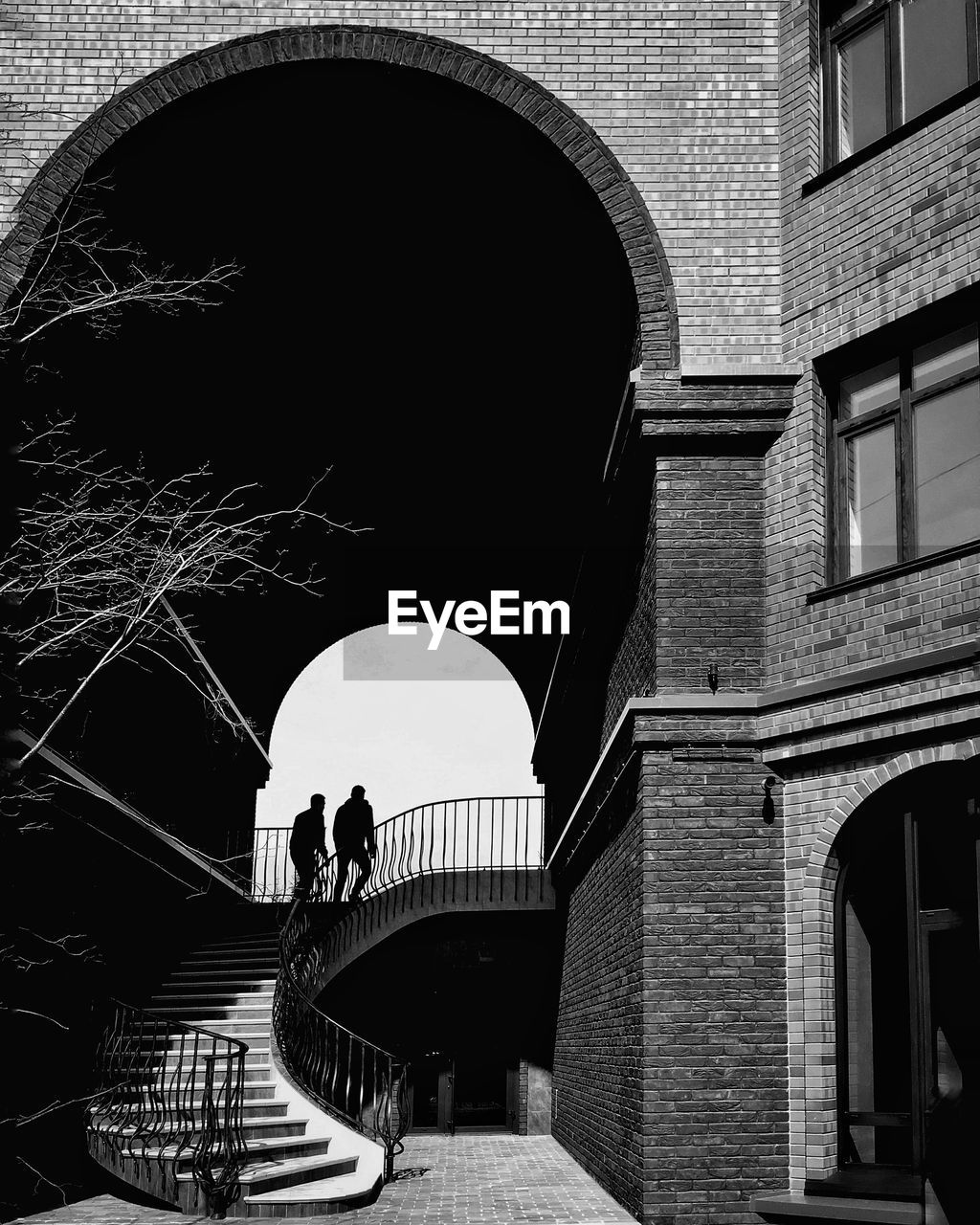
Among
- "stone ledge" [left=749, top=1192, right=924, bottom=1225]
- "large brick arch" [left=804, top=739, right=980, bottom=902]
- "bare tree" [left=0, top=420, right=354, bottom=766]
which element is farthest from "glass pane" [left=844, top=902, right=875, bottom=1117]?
"bare tree" [left=0, top=420, right=354, bottom=766]

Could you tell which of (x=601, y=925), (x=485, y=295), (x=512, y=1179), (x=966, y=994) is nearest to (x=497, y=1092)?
(x=512, y=1179)

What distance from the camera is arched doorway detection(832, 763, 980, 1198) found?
342 inches

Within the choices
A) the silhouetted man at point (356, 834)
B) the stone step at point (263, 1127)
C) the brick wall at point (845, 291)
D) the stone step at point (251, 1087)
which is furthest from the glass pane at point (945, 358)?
the silhouetted man at point (356, 834)

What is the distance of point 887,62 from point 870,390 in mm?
2489

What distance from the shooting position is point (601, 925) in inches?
510

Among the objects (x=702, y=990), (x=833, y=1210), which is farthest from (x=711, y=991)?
(x=833, y=1210)

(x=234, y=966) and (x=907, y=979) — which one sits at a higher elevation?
(x=907, y=979)

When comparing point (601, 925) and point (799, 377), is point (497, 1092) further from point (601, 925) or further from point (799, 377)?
point (799, 377)

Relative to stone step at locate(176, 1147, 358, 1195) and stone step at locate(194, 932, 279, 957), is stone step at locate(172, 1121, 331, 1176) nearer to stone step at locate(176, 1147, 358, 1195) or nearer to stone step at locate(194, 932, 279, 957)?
stone step at locate(176, 1147, 358, 1195)

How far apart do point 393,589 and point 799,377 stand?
15.8 m

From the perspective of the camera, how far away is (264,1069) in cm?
1314

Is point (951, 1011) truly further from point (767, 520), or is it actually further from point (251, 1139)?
point (251, 1139)

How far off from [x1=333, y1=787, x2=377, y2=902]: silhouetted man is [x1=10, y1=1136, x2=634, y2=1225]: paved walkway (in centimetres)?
559

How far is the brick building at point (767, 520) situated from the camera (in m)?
9.11
